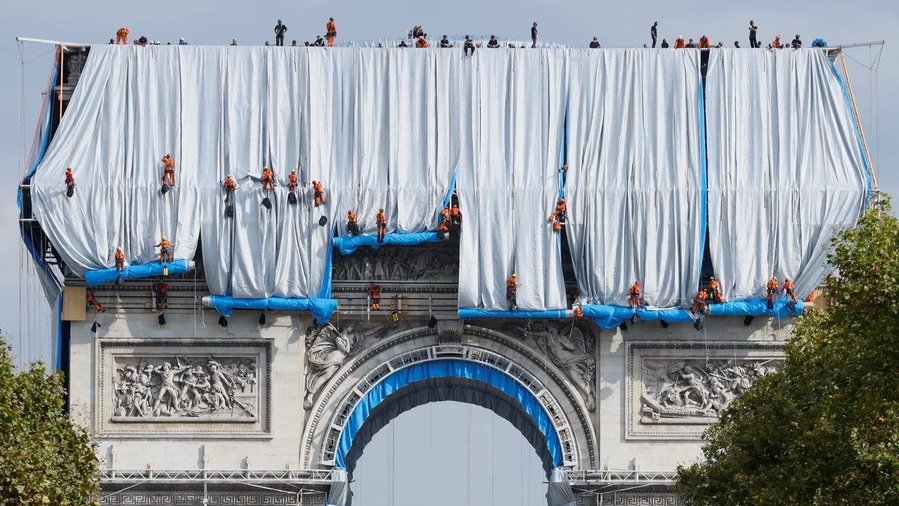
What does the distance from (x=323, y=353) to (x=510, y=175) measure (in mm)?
6669

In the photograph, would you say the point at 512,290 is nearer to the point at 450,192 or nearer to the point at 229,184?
the point at 450,192

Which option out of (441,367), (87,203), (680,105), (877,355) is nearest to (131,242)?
(87,203)

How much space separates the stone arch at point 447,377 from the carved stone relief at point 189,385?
153cm

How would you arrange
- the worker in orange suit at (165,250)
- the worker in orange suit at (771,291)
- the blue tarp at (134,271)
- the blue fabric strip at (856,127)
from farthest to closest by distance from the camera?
the blue fabric strip at (856,127) → the worker in orange suit at (771,291) → the blue tarp at (134,271) → the worker in orange suit at (165,250)

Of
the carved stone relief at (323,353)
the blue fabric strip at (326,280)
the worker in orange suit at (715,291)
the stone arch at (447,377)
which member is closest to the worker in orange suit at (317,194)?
the blue fabric strip at (326,280)

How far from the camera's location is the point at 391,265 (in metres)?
78.7

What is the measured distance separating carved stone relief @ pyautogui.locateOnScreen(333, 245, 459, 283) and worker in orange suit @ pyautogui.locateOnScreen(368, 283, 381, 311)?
28cm

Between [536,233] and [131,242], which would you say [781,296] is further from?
[131,242]

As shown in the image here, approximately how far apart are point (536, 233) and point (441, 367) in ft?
14.2

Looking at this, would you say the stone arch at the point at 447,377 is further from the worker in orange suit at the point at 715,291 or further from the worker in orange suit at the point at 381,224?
the worker in orange suit at the point at 715,291

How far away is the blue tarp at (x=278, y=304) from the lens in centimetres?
7750

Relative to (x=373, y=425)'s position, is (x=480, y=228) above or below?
above

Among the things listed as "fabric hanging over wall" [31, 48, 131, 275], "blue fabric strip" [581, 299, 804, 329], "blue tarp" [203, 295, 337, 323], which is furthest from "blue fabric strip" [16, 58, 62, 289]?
"blue fabric strip" [581, 299, 804, 329]

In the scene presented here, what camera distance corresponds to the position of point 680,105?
78750 mm
